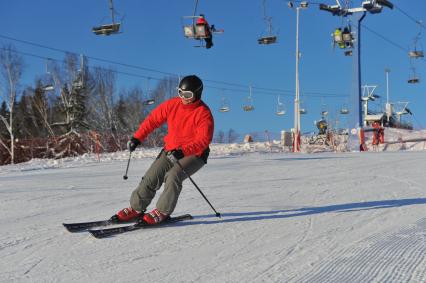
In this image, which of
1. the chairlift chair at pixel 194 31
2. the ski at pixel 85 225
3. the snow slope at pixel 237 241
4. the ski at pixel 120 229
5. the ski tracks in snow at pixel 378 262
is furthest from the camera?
the chairlift chair at pixel 194 31

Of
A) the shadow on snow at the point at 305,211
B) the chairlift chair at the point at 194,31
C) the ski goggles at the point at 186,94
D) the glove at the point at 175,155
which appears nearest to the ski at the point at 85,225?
the shadow on snow at the point at 305,211

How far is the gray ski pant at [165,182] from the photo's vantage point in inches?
171

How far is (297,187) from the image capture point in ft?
24.6

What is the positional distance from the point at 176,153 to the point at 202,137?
0.33 meters

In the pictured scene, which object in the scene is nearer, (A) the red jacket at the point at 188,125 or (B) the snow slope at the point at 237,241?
(B) the snow slope at the point at 237,241

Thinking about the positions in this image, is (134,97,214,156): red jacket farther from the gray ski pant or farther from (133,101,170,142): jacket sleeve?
the gray ski pant

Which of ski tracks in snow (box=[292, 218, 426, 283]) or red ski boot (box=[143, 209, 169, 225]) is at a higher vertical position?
red ski boot (box=[143, 209, 169, 225])

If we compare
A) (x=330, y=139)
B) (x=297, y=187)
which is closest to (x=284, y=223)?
(x=297, y=187)

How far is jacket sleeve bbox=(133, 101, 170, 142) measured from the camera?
4766mm

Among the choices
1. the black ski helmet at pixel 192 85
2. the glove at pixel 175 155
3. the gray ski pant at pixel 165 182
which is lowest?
the gray ski pant at pixel 165 182

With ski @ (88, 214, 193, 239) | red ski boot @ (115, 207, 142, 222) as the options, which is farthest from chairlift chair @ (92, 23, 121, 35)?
ski @ (88, 214, 193, 239)

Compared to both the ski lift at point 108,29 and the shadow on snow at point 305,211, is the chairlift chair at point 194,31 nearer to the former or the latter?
the ski lift at point 108,29

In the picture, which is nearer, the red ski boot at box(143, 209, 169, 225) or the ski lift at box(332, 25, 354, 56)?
the red ski boot at box(143, 209, 169, 225)

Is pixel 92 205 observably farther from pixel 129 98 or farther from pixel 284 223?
pixel 129 98
